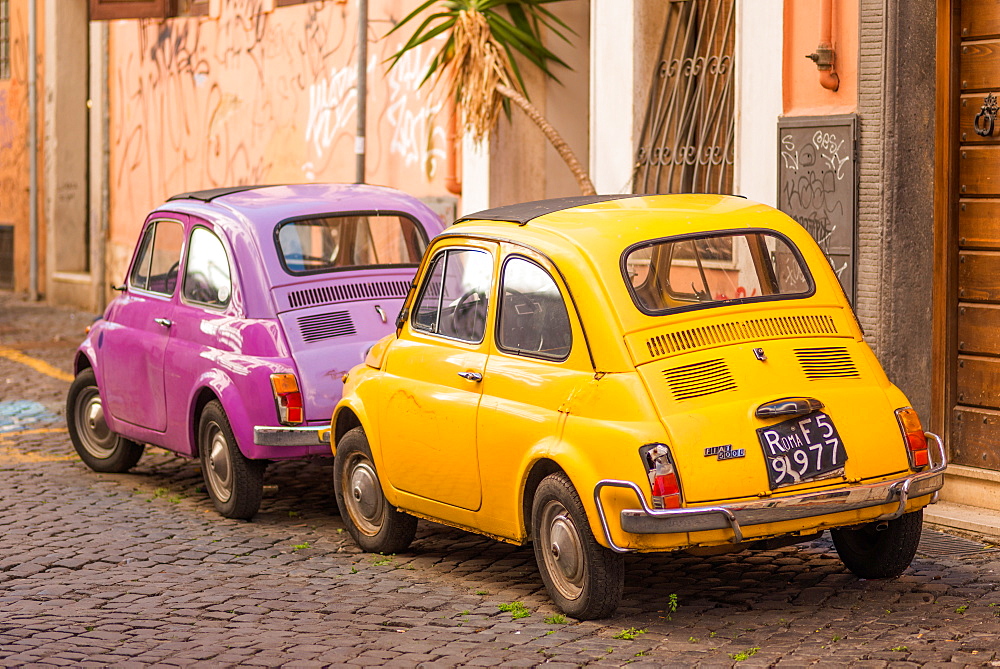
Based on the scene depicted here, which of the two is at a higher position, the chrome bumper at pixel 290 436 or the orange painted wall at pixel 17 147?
the orange painted wall at pixel 17 147

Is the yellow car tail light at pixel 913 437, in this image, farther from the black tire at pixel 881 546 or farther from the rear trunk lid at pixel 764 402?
the black tire at pixel 881 546

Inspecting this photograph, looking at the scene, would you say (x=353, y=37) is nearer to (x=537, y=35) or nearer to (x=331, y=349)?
(x=537, y=35)

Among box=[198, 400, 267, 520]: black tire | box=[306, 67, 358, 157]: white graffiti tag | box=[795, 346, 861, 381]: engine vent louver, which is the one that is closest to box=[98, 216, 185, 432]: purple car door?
box=[198, 400, 267, 520]: black tire

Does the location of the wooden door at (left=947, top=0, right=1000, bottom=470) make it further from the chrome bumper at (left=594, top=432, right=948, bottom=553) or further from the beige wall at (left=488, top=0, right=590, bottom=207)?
the beige wall at (left=488, top=0, right=590, bottom=207)

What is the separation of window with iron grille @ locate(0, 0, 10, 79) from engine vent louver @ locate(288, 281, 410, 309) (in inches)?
686

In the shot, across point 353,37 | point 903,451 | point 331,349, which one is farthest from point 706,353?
point 353,37

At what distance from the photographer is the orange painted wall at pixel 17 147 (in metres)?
24.4

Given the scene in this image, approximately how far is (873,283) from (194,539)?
4220 mm

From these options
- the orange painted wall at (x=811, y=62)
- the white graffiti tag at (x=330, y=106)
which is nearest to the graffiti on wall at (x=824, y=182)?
the orange painted wall at (x=811, y=62)

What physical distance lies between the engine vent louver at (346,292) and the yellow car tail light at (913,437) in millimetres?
3589

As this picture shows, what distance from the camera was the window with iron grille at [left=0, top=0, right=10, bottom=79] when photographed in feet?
81.8

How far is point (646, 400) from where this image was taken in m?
6.31

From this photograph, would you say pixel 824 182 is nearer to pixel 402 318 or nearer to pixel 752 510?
pixel 402 318

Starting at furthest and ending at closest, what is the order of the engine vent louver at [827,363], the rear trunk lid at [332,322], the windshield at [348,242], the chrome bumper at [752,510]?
the windshield at [348,242] < the rear trunk lid at [332,322] < the engine vent louver at [827,363] < the chrome bumper at [752,510]
